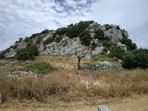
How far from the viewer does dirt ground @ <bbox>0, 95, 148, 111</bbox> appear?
11.1 meters

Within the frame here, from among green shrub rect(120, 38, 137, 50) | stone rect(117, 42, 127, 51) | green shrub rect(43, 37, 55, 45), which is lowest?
stone rect(117, 42, 127, 51)

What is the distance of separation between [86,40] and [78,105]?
163 feet

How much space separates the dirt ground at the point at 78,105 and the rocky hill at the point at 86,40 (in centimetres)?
4213

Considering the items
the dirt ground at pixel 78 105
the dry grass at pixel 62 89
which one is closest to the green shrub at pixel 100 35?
the dry grass at pixel 62 89

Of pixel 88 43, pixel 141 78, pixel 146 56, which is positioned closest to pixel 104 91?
pixel 141 78

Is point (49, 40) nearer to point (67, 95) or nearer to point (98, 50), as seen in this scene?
point (98, 50)

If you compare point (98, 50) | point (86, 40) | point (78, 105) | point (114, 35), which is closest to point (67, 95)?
point (78, 105)

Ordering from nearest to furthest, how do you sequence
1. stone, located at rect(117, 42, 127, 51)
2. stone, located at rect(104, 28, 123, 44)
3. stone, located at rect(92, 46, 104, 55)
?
stone, located at rect(92, 46, 104, 55), stone, located at rect(117, 42, 127, 51), stone, located at rect(104, 28, 123, 44)

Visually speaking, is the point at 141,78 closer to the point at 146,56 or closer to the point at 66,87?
the point at 66,87

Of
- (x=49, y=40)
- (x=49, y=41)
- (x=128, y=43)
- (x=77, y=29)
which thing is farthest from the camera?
(x=49, y=40)

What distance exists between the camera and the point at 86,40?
201 ft

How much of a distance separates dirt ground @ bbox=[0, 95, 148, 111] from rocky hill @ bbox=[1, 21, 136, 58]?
42132 millimetres

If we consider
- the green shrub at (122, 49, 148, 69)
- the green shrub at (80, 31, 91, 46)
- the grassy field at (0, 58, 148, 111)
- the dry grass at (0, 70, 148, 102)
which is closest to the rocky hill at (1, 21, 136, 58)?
the green shrub at (80, 31, 91, 46)

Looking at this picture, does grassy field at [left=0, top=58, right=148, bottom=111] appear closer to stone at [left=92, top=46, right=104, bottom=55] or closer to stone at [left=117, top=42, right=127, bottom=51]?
stone at [left=92, top=46, right=104, bottom=55]
